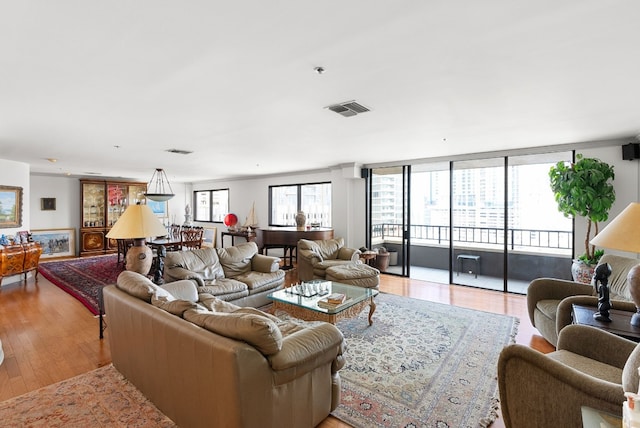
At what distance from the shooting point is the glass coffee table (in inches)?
125

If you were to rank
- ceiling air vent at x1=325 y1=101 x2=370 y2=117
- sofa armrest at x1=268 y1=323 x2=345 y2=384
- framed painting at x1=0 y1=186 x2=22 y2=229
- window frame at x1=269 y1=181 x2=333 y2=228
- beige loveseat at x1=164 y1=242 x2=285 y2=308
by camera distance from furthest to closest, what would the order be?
1. window frame at x1=269 y1=181 x2=333 y2=228
2. framed painting at x1=0 y1=186 x2=22 y2=229
3. beige loveseat at x1=164 y1=242 x2=285 y2=308
4. ceiling air vent at x1=325 y1=101 x2=370 y2=117
5. sofa armrest at x1=268 y1=323 x2=345 y2=384

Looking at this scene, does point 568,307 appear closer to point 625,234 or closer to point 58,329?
point 625,234

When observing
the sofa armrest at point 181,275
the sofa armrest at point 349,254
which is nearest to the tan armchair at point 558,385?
the sofa armrest at point 181,275

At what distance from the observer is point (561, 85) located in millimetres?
2465

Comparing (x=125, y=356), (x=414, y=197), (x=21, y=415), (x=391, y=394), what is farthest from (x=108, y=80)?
(x=414, y=197)

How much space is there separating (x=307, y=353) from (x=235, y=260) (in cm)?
321

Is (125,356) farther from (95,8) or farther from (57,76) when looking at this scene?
(95,8)

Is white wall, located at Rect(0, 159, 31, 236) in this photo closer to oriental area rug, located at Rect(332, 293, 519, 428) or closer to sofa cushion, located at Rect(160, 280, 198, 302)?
sofa cushion, located at Rect(160, 280, 198, 302)

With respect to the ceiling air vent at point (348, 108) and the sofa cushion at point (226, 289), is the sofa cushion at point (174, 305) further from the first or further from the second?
the ceiling air vent at point (348, 108)

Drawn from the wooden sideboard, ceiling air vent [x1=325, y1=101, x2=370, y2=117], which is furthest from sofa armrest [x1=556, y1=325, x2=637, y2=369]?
the wooden sideboard

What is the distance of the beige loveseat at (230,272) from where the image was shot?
13.1ft

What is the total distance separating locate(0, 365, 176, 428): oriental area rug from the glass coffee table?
148 centimetres

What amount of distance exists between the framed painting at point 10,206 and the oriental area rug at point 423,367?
21.5 feet

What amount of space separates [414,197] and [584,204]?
320 centimetres
